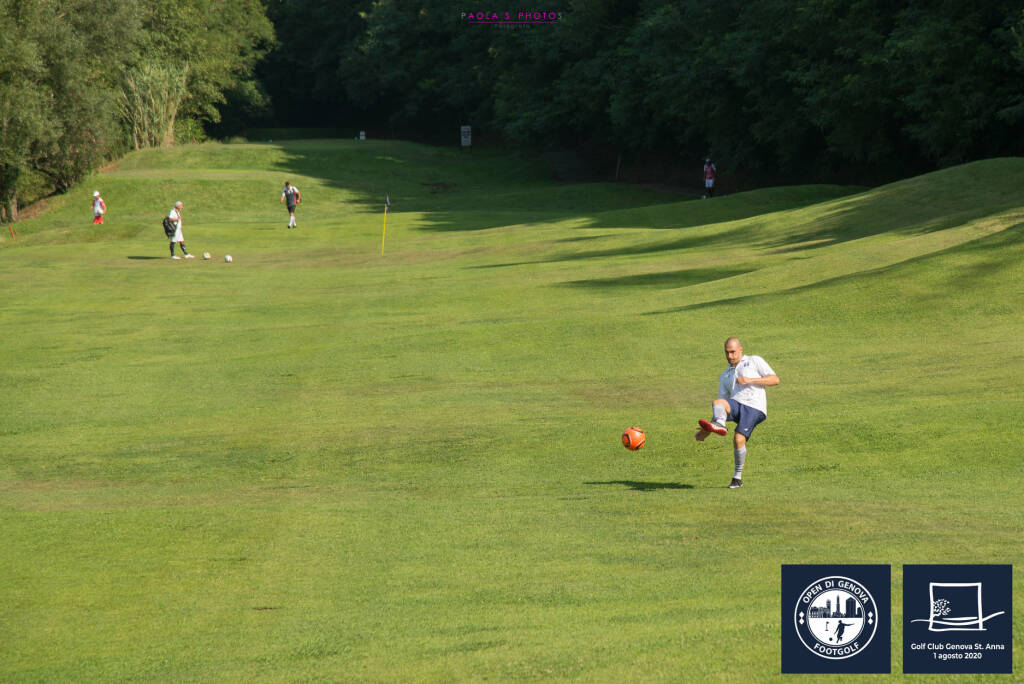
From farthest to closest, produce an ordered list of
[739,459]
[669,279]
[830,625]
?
[669,279], [739,459], [830,625]

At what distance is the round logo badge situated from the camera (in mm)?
8812

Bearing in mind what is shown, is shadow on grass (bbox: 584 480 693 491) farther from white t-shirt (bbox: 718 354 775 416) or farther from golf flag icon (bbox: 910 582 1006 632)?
golf flag icon (bbox: 910 582 1006 632)

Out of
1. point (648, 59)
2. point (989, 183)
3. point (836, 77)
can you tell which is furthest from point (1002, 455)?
point (648, 59)

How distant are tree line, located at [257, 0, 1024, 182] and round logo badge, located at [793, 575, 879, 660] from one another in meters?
43.2

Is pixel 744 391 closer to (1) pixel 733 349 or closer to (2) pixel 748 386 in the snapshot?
(2) pixel 748 386

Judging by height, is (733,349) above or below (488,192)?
Answer: below

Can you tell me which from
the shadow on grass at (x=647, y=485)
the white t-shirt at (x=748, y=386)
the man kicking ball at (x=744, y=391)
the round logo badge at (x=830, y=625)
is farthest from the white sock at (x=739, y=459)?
the round logo badge at (x=830, y=625)

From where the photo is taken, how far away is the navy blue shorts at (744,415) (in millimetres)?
14516

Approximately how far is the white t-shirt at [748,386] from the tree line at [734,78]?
124 feet

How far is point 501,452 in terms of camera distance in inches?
721

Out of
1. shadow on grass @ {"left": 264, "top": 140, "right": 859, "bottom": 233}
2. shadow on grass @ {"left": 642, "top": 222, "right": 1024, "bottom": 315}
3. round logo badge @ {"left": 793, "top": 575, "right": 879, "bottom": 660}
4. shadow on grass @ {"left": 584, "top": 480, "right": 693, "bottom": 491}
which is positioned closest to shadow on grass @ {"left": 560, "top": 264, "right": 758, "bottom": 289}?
shadow on grass @ {"left": 642, "top": 222, "right": 1024, "bottom": 315}

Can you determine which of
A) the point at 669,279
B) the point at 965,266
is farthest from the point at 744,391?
the point at 669,279

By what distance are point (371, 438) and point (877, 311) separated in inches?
537

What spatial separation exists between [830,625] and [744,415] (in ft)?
19.2
